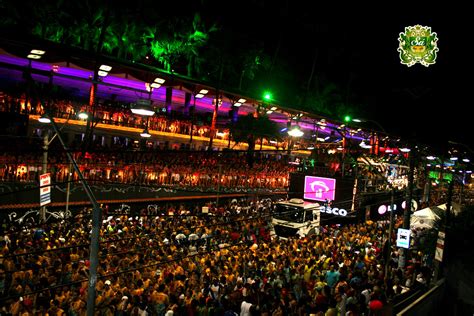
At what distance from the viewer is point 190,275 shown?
11273 mm

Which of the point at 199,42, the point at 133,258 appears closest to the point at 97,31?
the point at 199,42

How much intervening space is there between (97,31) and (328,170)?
16575mm

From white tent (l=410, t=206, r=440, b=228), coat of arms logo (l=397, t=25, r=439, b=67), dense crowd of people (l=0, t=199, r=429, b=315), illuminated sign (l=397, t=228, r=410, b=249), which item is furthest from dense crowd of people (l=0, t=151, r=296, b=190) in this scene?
coat of arms logo (l=397, t=25, r=439, b=67)

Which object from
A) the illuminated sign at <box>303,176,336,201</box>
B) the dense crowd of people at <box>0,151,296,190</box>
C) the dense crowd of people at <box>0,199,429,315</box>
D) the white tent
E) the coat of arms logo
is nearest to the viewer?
the dense crowd of people at <box>0,199,429,315</box>

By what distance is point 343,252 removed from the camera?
15539 mm

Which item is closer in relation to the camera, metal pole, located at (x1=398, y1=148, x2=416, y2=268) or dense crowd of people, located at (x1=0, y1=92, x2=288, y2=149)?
metal pole, located at (x1=398, y1=148, x2=416, y2=268)

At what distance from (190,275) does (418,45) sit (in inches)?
1127

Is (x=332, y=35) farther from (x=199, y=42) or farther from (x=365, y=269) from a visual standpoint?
(x=365, y=269)

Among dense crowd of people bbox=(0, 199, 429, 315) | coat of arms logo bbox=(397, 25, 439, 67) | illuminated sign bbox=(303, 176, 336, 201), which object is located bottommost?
dense crowd of people bbox=(0, 199, 429, 315)

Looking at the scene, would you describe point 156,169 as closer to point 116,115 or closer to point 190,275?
point 116,115

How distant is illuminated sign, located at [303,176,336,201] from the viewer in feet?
76.3

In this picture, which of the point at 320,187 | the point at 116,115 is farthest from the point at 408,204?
the point at 116,115

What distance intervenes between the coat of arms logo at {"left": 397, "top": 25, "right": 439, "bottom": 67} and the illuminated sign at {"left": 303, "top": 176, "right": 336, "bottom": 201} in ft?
49.8

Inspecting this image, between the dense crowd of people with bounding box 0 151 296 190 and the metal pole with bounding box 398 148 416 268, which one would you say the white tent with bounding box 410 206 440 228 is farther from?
the dense crowd of people with bounding box 0 151 296 190
